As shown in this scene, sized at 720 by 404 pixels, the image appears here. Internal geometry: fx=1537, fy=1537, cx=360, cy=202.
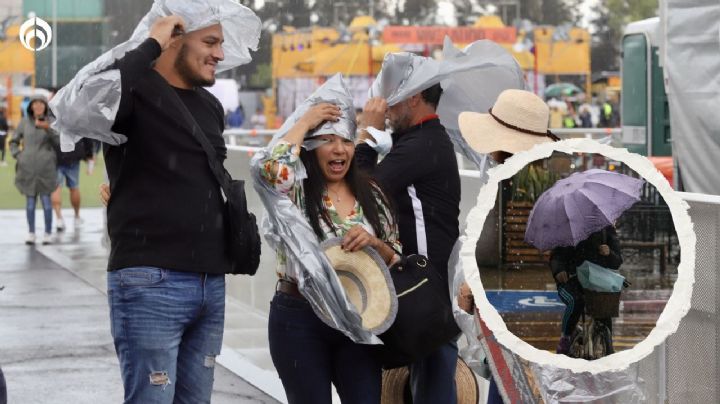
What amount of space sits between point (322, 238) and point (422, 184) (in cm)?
70

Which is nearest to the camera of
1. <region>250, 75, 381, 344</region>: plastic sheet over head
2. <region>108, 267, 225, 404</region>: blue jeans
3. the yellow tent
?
<region>108, 267, 225, 404</region>: blue jeans

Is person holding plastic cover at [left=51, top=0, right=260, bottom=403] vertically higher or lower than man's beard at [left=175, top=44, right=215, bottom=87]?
lower

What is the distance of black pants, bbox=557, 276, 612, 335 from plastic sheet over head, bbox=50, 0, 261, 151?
159cm

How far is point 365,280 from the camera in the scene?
5.32m

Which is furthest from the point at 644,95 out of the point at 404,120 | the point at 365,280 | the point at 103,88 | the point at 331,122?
the point at 103,88

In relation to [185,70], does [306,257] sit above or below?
below

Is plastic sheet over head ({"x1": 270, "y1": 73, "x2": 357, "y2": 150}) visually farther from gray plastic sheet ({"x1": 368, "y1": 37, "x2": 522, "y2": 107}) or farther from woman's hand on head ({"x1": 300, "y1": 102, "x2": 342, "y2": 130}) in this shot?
gray plastic sheet ({"x1": 368, "y1": 37, "x2": 522, "y2": 107})

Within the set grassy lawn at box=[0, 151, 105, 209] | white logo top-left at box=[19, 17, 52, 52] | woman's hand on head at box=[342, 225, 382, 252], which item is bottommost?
grassy lawn at box=[0, 151, 105, 209]

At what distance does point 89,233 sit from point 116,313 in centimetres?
1556

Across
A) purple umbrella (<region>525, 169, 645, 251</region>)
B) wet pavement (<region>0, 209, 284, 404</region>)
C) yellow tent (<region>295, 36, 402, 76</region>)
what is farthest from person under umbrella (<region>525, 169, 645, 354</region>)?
yellow tent (<region>295, 36, 402, 76</region>)

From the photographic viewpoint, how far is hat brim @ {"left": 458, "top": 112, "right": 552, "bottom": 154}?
16.1ft

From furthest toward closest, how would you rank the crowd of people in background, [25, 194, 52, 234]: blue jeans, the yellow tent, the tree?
the tree → the yellow tent → the crowd of people in background → [25, 194, 52, 234]: blue jeans

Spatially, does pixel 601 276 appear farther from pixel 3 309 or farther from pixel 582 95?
pixel 582 95

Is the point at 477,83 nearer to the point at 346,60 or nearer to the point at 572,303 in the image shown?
the point at 572,303
